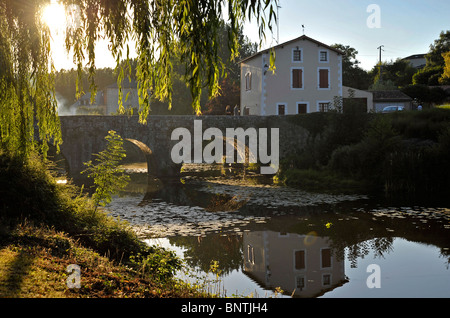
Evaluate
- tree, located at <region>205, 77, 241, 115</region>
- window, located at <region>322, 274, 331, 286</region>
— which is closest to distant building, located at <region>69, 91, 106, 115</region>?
tree, located at <region>205, 77, 241, 115</region>

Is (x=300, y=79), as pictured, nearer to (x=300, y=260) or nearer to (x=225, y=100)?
(x=225, y=100)

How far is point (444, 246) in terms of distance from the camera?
38.1 ft

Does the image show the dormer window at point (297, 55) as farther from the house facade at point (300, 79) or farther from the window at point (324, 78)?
the window at point (324, 78)

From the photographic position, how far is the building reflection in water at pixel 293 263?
9070mm

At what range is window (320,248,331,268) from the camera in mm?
10219

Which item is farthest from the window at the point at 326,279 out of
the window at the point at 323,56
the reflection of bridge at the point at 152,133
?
the window at the point at 323,56

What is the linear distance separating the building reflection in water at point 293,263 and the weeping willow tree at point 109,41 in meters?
4.12

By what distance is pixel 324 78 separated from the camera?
33.2 meters

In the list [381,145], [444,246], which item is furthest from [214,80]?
[381,145]

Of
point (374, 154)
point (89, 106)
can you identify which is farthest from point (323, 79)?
point (89, 106)

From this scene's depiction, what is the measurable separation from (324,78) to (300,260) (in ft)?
80.0

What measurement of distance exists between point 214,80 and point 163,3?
1.52 meters

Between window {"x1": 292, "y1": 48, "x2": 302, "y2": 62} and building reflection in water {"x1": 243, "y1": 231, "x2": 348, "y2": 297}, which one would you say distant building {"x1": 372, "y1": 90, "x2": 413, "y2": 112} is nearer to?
window {"x1": 292, "y1": 48, "x2": 302, "y2": 62}

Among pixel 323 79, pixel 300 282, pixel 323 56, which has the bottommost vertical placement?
pixel 300 282
